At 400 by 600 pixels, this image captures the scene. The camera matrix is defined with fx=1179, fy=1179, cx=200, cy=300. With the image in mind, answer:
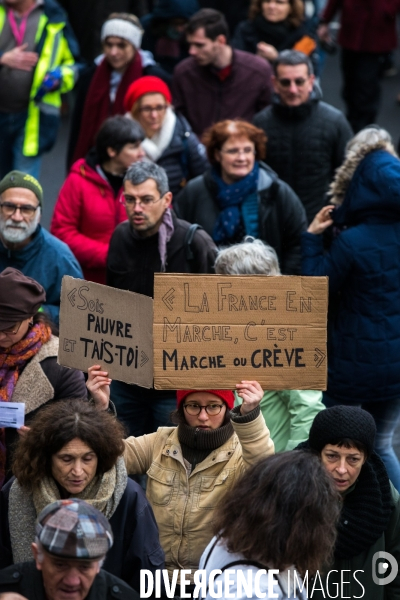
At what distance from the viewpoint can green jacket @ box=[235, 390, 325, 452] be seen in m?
4.92

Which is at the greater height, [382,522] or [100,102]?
[100,102]

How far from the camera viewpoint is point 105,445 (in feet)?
13.7

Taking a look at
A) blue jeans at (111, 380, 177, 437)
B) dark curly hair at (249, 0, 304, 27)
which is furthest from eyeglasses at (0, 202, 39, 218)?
dark curly hair at (249, 0, 304, 27)

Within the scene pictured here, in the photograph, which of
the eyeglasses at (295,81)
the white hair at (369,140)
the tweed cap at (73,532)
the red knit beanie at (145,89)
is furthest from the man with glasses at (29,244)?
the tweed cap at (73,532)

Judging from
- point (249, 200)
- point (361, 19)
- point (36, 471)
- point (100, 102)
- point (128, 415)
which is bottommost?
point (36, 471)

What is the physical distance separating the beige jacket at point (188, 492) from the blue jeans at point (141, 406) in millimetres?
1171

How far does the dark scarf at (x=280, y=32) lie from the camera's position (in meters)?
9.56

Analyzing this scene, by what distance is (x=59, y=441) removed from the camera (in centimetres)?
417

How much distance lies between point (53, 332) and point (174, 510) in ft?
3.46

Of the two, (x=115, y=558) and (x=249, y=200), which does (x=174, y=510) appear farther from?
(x=249, y=200)

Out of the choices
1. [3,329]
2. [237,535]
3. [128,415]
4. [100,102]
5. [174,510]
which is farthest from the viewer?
[100,102]

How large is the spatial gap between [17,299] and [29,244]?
118cm

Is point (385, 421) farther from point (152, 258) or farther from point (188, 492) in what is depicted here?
point (188, 492)

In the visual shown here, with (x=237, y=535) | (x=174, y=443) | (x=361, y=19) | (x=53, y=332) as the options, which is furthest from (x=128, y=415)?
(x=361, y=19)
